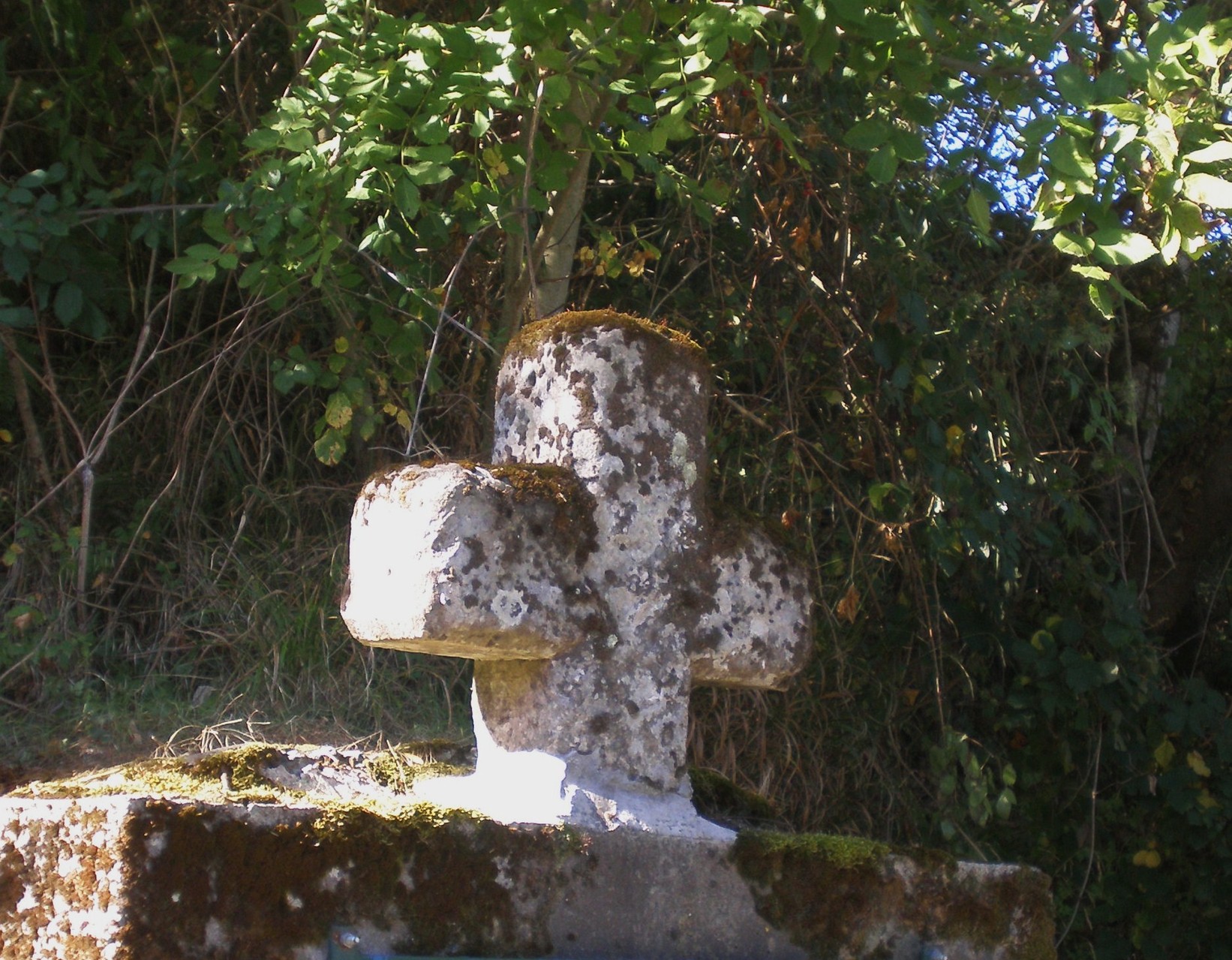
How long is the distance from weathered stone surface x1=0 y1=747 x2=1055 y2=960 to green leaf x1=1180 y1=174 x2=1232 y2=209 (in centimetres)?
114

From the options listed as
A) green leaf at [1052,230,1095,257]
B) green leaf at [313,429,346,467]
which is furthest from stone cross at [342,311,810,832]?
green leaf at [313,429,346,467]

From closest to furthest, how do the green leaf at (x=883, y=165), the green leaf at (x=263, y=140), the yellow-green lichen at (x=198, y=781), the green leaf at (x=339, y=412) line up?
the yellow-green lichen at (x=198, y=781)
the green leaf at (x=883, y=165)
the green leaf at (x=263, y=140)
the green leaf at (x=339, y=412)

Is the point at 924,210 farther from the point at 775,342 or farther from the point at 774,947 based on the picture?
the point at 774,947

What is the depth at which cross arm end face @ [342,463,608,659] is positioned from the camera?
1.87 meters

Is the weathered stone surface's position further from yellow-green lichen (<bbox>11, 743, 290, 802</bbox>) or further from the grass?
the grass

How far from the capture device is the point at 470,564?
188 centimetres

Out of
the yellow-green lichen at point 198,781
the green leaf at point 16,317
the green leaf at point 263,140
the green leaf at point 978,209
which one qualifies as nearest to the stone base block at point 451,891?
the yellow-green lichen at point 198,781

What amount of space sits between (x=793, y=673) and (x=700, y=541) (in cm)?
27

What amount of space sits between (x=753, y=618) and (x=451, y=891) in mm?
673

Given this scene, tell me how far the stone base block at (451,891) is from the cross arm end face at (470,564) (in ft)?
0.90

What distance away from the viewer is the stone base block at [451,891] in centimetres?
153

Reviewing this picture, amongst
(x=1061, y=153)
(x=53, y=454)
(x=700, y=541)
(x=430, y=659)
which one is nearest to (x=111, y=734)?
(x=430, y=659)

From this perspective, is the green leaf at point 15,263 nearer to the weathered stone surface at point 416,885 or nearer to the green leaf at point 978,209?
the weathered stone surface at point 416,885

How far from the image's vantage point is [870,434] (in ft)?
14.5
